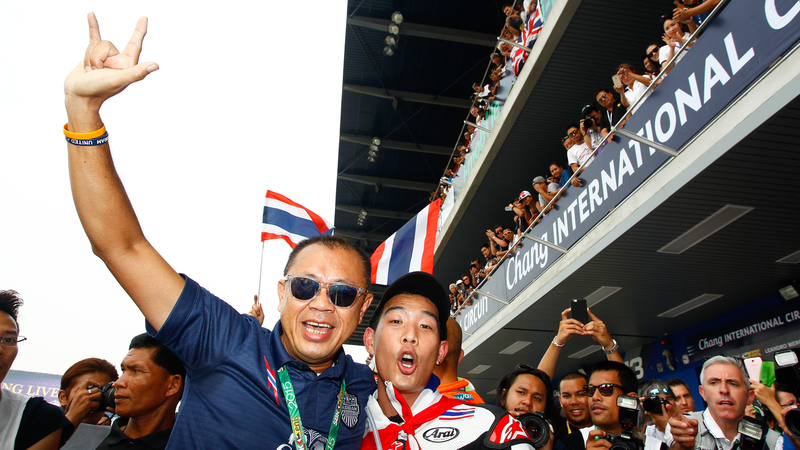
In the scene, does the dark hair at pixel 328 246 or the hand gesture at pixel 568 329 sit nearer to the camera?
the dark hair at pixel 328 246

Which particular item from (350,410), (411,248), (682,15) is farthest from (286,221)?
(682,15)

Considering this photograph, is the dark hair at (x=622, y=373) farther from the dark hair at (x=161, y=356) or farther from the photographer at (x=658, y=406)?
the dark hair at (x=161, y=356)

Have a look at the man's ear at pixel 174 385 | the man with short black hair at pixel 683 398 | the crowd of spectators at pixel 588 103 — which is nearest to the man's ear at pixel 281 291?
the man's ear at pixel 174 385

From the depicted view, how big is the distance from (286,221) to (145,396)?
3.93 metres

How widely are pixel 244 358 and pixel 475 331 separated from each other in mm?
11885

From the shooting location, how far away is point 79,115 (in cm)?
126

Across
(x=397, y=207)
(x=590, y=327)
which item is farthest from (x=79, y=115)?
(x=397, y=207)

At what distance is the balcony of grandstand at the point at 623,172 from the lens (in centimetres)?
474

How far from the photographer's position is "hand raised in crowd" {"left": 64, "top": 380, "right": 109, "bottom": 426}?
11.2 ft

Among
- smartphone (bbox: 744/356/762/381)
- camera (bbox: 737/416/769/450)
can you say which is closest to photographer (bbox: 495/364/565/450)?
camera (bbox: 737/416/769/450)

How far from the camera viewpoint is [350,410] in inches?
69.7

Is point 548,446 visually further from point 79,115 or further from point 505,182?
point 505,182

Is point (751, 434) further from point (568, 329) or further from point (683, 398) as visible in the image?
point (683, 398)

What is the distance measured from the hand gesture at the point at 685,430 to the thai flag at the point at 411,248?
2248 mm
